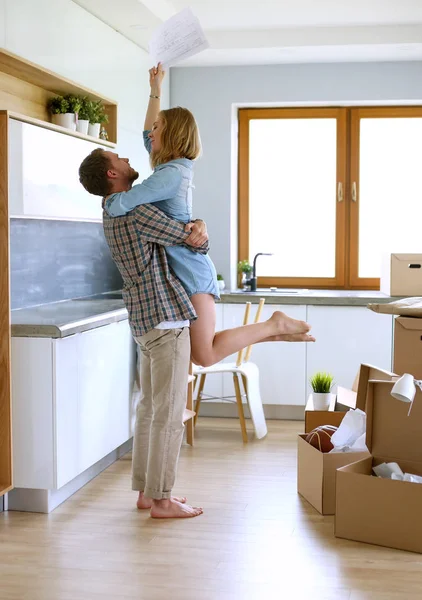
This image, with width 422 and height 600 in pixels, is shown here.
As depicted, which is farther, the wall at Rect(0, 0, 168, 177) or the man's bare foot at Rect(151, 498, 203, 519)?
the wall at Rect(0, 0, 168, 177)

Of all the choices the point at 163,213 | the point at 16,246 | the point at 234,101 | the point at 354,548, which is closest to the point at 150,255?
the point at 163,213

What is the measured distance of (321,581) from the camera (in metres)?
2.80

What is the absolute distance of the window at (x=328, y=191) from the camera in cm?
618

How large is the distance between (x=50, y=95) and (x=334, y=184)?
2.64m

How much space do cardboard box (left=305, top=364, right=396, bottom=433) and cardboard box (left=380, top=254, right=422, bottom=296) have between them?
1287mm

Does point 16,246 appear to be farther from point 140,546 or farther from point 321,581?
point 321,581

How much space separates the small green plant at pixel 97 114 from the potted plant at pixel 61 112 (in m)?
0.18

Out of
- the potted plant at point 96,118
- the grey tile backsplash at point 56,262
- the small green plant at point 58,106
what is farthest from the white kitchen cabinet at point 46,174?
Answer: the grey tile backsplash at point 56,262

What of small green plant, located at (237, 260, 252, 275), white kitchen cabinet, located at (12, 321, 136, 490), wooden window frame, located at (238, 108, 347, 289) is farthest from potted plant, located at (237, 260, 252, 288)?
white kitchen cabinet, located at (12, 321, 136, 490)

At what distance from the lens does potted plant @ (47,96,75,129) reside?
4.17m

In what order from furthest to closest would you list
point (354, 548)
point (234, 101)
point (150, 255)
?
point (234, 101) < point (150, 255) < point (354, 548)

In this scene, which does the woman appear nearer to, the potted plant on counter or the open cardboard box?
the open cardboard box

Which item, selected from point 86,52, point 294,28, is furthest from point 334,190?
point 86,52

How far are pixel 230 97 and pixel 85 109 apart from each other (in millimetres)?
1962
